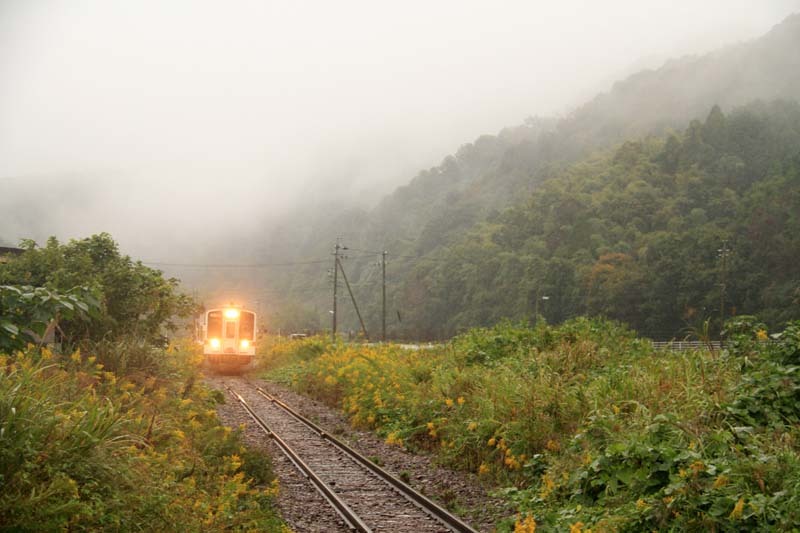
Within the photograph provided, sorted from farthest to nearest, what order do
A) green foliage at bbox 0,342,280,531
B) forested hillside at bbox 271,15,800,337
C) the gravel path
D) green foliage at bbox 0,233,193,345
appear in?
forested hillside at bbox 271,15,800,337, green foliage at bbox 0,233,193,345, the gravel path, green foliage at bbox 0,342,280,531

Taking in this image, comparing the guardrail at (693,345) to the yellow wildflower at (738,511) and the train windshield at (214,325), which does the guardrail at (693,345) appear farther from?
the train windshield at (214,325)

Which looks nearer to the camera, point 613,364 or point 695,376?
point 695,376

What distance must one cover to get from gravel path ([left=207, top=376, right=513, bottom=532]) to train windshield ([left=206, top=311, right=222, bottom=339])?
15622 mm

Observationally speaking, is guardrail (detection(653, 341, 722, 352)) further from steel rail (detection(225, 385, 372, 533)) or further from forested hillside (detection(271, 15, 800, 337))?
forested hillside (detection(271, 15, 800, 337))

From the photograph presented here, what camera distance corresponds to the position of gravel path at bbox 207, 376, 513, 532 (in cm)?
817

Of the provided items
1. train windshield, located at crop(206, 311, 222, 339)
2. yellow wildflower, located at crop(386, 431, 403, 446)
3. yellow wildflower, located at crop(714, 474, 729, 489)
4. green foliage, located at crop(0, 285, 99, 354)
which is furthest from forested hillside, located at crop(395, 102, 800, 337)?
green foliage, located at crop(0, 285, 99, 354)

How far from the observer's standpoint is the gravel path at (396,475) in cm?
817

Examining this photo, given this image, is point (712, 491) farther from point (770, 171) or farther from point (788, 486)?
point (770, 171)

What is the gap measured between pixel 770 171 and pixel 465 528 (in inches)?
2255

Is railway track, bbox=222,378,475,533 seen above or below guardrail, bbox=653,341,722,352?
below

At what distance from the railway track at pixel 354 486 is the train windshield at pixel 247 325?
50.0ft

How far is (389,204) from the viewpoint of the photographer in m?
125

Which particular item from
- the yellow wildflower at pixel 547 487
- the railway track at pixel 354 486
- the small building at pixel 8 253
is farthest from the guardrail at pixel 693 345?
the small building at pixel 8 253

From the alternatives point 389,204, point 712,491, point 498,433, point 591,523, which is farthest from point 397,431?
point 389,204
